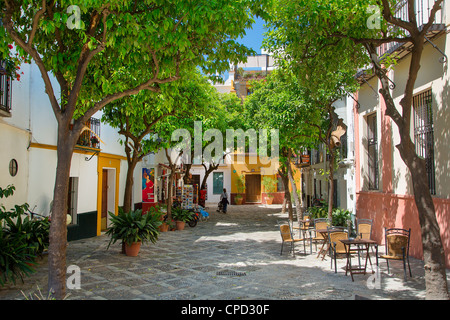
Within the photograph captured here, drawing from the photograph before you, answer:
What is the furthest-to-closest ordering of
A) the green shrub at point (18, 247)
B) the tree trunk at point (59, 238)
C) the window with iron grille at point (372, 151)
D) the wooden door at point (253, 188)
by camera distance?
1. the wooden door at point (253, 188)
2. the window with iron grille at point (372, 151)
3. the green shrub at point (18, 247)
4. the tree trunk at point (59, 238)

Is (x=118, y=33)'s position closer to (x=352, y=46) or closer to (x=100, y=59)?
(x=100, y=59)

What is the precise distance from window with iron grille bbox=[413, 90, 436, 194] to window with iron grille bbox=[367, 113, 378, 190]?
2636 millimetres

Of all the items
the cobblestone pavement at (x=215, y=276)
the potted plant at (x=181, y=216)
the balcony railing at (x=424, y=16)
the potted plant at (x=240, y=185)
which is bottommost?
the cobblestone pavement at (x=215, y=276)

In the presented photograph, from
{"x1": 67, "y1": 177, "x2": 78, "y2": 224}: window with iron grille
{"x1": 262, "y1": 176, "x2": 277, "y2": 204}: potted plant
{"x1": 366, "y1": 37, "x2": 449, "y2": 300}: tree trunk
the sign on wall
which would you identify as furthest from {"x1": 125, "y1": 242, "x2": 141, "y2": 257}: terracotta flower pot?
{"x1": 262, "y1": 176, "x2": 277, "y2": 204}: potted plant

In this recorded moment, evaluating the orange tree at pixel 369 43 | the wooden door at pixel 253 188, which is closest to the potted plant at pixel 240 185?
the wooden door at pixel 253 188

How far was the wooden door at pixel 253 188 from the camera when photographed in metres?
33.9

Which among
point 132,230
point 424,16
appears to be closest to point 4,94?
point 132,230

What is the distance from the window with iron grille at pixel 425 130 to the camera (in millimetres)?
8430

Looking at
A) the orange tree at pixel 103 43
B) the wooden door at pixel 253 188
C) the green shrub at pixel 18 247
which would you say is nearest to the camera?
the orange tree at pixel 103 43

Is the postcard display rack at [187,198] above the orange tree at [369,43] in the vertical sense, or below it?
below

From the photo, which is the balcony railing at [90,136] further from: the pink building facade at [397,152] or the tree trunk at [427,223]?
the tree trunk at [427,223]

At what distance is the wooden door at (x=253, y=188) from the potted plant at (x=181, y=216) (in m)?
18.0

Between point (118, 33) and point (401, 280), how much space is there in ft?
22.1

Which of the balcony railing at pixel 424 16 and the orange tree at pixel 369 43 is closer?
the orange tree at pixel 369 43
